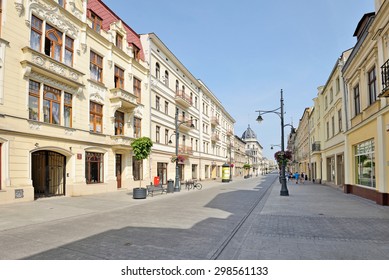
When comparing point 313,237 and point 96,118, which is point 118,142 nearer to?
point 96,118

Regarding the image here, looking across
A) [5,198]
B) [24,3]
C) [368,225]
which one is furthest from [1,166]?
[368,225]

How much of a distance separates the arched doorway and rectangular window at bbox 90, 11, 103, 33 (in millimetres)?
9841

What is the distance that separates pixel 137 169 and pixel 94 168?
5.52 metres

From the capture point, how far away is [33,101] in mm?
14414

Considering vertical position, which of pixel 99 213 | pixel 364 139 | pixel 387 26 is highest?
pixel 387 26

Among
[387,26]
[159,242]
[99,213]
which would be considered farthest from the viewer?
[387,26]

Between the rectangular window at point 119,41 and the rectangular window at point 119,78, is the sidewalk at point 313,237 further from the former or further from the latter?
the rectangular window at point 119,41

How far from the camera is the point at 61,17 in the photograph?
16250mm

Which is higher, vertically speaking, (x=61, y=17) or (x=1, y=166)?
(x=61, y=17)

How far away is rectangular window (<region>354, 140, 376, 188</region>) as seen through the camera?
13.9 meters

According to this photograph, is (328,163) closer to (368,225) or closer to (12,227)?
(368,225)

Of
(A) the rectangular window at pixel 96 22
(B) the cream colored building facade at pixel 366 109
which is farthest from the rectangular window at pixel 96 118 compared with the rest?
(B) the cream colored building facade at pixel 366 109
